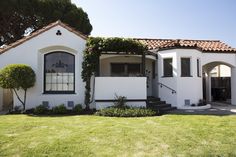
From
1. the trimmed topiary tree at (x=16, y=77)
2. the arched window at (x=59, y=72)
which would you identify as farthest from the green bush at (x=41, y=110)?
the arched window at (x=59, y=72)

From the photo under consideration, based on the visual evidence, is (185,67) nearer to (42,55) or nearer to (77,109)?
(77,109)

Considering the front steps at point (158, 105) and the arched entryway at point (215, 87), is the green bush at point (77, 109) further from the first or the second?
the arched entryway at point (215, 87)

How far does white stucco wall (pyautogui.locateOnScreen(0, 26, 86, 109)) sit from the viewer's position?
1492 cm

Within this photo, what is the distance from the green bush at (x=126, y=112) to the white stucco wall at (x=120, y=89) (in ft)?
4.19

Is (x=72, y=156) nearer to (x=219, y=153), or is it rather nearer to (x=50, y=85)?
(x=219, y=153)

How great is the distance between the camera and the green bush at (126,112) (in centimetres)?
1294

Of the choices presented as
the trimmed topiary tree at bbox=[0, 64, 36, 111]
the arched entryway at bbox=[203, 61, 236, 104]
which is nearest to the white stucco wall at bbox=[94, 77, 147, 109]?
the trimmed topiary tree at bbox=[0, 64, 36, 111]

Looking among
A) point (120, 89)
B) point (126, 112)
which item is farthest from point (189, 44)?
point (126, 112)

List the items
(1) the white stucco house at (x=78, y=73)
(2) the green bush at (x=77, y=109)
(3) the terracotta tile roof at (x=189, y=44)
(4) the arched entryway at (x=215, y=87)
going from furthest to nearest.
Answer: (4) the arched entryway at (x=215, y=87) < (3) the terracotta tile roof at (x=189, y=44) < (1) the white stucco house at (x=78, y=73) < (2) the green bush at (x=77, y=109)

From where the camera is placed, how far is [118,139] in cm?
802

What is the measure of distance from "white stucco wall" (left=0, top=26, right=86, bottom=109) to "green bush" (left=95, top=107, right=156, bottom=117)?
2.63 m

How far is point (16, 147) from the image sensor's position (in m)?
7.25

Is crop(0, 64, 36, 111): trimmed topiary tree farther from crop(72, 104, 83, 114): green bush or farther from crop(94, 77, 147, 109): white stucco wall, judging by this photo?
crop(94, 77, 147, 109): white stucco wall

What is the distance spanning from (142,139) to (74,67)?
8.72 meters
